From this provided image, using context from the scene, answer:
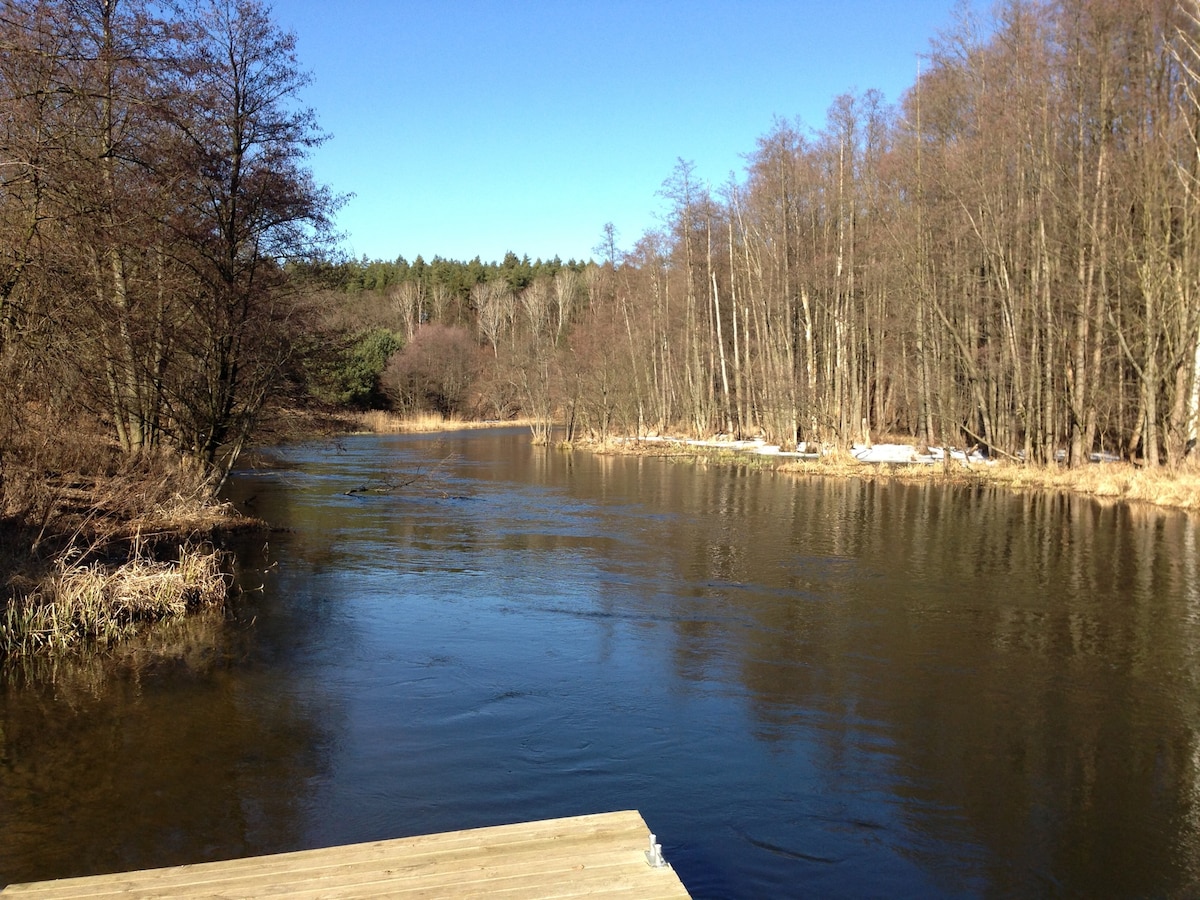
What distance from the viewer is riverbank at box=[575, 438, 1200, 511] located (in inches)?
869

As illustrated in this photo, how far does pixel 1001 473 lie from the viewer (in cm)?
2723

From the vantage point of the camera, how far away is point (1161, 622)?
11477mm

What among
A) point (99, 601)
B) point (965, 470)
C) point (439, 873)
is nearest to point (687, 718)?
point (439, 873)

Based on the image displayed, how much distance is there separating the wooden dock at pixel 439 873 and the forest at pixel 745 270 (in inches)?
291

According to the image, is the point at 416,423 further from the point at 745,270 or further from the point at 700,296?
the point at 745,270

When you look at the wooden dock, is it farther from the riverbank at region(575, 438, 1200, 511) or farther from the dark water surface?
the riverbank at region(575, 438, 1200, 511)

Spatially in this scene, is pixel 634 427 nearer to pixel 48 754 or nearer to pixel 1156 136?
pixel 1156 136

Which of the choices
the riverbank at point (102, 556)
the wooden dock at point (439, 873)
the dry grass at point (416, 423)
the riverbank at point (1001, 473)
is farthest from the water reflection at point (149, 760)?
the dry grass at point (416, 423)

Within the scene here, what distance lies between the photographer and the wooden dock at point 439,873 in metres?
4.12

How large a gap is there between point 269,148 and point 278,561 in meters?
8.47

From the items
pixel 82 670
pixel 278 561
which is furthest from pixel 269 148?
pixel 82 670

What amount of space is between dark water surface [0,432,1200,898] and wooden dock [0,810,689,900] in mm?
1245

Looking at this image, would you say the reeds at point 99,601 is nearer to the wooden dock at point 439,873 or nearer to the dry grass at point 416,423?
the wooden dock at point 439,873

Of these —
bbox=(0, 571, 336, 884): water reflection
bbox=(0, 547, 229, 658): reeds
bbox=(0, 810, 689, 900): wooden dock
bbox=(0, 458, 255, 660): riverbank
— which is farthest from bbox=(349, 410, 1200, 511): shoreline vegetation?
bbox=(0, 810, 689, 900): wooden dock
